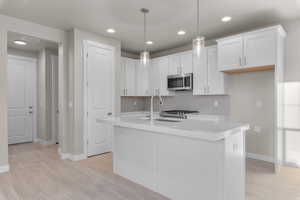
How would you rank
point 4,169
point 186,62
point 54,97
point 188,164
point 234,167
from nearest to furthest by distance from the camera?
point 234,167 → point 188,164 → point 4,169 → point 186,62 → point 54,97

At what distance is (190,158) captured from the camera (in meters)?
1.99

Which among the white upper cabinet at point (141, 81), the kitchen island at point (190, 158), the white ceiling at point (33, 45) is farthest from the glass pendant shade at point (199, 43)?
the white ceiling at point (33, 45)

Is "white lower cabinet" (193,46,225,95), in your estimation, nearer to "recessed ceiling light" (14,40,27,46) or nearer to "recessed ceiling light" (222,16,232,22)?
"recessed ceiling light" (222,16,232,22)

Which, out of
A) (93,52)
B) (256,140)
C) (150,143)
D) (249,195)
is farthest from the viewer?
(93,52)

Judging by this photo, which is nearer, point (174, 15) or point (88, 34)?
point (174, 15)

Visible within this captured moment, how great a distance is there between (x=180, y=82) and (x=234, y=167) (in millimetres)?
2885

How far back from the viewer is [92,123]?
12.8 feet

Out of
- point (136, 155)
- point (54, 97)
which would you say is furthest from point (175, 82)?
point (54, 97)

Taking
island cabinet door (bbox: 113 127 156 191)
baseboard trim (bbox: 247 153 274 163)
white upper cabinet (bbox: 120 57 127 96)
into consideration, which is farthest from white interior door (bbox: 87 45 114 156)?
baseboard trim (bbox: 247 153 274 163)

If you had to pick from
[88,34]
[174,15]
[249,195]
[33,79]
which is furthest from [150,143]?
[33,79]

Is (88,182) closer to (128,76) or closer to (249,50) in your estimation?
(128,76)

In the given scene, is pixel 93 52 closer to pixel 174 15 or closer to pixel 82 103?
pixel 82 103

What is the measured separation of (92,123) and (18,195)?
1810mm

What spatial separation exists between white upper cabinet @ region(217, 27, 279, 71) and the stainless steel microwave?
2.81 ft
